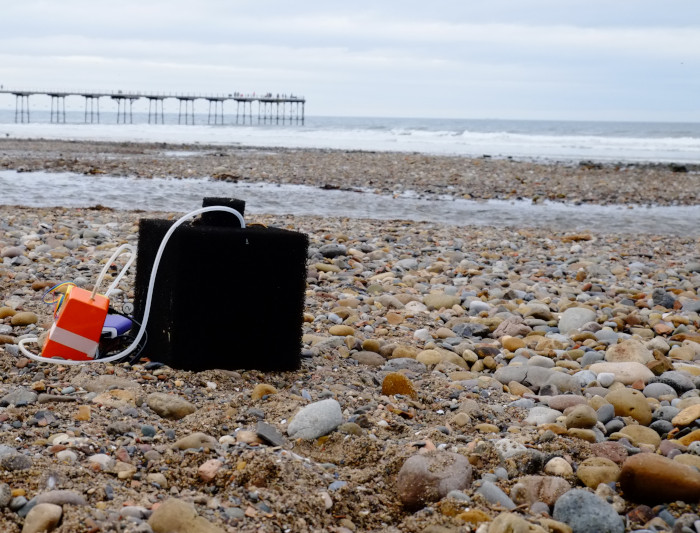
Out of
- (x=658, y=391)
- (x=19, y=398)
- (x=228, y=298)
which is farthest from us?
(x=658, y=391)

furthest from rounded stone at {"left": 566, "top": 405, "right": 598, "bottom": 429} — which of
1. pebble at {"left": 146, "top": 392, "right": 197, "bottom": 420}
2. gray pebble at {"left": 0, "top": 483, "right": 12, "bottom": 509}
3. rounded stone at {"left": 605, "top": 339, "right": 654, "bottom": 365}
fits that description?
gray pebble at {"left": 0, "top": 483, "right": 12, "bottom": 509}

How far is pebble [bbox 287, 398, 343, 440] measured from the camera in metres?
2.79

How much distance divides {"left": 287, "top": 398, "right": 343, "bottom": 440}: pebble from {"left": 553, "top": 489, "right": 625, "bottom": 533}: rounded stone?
0.92m

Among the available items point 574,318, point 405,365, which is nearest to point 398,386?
point 405,365

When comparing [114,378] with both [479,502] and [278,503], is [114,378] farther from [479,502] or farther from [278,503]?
[479,502]

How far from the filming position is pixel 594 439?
9.41ft

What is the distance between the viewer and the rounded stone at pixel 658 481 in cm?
230

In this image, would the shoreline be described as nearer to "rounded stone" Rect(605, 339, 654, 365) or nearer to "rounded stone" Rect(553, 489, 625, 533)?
A: "rounded stone" Rect(605, 339, 654, 365)

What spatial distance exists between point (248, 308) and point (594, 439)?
1.59 m

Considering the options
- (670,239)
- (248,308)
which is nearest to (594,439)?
(248,308)

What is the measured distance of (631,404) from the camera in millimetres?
3201

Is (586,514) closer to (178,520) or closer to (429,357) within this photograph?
(178,520)

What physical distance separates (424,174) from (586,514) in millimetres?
15739

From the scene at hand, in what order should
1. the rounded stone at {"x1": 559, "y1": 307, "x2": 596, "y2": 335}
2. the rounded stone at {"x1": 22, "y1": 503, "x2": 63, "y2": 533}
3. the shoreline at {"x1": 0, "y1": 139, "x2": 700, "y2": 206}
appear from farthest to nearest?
the shoreline at {"x1": 0, "y1": 139, "x2": 700, "y2": 206} < the rounded stone at {"x1": 559, "y1": 307, "x2": 596, "y2": 335} < the rounded stone at {"x1": 22, "y1": 503, "x2": 63, "y2": 533}
